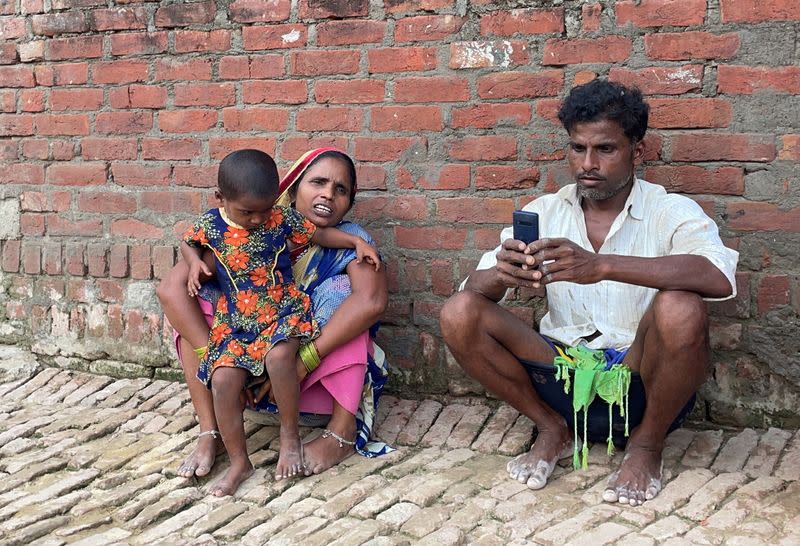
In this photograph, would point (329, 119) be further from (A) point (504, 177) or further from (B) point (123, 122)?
(B) point (123, 122)

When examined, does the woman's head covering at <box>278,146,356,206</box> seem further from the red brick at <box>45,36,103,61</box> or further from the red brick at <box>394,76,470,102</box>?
the red brick at <box>45,36,103,61</box>

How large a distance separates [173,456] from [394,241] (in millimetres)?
1279

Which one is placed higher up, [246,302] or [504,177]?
[504,177]

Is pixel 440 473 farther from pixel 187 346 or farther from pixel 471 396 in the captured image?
pixel 187 346

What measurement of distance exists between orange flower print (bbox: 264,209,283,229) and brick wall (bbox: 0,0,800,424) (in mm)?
618

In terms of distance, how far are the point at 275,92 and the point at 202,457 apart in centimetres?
164

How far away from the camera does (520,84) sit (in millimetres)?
3619

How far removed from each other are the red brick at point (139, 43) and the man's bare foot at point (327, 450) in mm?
1999

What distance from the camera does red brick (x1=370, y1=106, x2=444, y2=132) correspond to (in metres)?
3.77

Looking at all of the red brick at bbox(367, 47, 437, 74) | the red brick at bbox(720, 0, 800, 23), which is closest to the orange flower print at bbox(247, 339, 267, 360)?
the red brick at bbox(367, 47, 437, 74)

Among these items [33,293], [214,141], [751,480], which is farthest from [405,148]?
[33,293]

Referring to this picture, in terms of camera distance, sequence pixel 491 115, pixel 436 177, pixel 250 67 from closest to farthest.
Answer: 1. pixel 491 115
2. pixel 436 177
3. pixel 250 67

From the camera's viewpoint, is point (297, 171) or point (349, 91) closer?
point (297, 171)

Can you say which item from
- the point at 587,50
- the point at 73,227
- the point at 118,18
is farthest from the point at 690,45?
the point at 73,227
